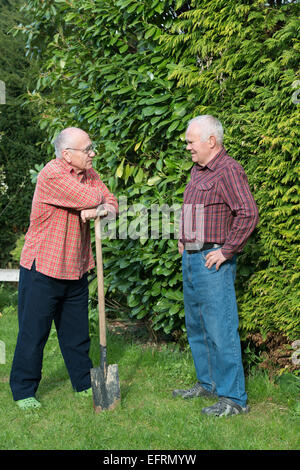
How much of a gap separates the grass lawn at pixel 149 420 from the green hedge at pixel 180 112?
490 millimetres

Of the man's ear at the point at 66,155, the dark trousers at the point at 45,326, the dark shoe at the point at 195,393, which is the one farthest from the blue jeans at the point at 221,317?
the man's ear at the point at 66,155

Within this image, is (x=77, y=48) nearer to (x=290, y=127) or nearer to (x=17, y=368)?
(x=290, y=127)

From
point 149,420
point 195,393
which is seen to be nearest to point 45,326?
point 149,420

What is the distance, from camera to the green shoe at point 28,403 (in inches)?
150

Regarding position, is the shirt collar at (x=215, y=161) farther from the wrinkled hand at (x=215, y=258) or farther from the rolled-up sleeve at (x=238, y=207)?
the wrinkled hand at (x=215, y=258)

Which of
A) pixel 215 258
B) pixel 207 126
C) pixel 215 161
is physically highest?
pixel 207 126

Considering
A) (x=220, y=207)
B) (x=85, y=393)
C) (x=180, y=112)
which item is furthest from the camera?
(x=180, y=112)

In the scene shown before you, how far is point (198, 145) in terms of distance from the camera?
3.58 m

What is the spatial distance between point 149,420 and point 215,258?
3.82 feet

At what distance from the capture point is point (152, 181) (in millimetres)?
4652

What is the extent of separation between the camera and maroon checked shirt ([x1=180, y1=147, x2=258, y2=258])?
339 centimetres

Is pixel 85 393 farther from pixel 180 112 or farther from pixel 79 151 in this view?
pixel 180 112
